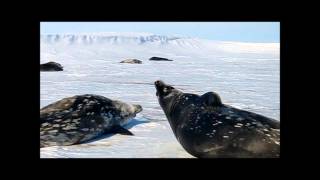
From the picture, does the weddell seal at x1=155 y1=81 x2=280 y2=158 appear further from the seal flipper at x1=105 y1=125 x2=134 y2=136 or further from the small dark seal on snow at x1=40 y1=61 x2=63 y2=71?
the small dark seal on snow at x1=40 y1=61 x2=63 y2=71

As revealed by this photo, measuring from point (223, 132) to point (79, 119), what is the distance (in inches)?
54.3

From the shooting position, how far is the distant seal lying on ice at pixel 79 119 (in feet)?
11.9

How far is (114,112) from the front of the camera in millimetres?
4016

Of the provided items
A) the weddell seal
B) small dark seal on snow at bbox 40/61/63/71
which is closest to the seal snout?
the weddell seal

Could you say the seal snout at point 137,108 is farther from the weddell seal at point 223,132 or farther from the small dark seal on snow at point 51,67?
the small dark seal on snow at point 51,67

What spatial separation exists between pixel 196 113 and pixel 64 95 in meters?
1.61

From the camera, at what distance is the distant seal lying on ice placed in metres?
3.62

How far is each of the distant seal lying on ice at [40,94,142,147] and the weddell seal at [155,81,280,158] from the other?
646 millimetres

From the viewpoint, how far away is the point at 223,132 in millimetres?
3244

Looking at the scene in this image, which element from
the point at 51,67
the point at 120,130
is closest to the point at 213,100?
the point at 120,130

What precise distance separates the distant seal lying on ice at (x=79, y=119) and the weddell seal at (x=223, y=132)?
0.65 metres

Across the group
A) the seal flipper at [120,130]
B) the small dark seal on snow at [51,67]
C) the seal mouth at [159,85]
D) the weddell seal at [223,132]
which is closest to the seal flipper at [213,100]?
the weddell seal at [223,132]

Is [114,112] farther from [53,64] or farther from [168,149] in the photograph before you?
[53,64]

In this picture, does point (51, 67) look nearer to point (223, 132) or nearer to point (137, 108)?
point (137, 108)
